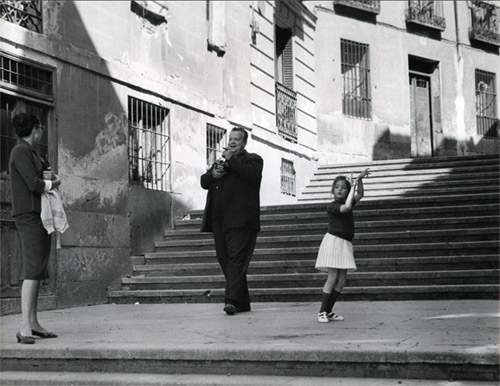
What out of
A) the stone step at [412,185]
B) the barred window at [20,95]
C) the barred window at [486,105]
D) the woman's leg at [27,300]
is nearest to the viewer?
the woman's leg at [27,300]

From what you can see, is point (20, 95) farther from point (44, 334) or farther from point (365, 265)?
point (365, 265)

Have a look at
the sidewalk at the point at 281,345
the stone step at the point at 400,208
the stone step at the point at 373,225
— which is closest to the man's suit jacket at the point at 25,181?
the sidewalk at the point at 281,345

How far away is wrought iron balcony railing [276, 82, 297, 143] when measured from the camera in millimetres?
17266

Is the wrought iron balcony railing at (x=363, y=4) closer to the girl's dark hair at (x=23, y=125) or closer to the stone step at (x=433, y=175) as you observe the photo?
the stone step at (x=433, y=175)

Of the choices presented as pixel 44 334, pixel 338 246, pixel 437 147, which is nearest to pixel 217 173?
pixel 338 246

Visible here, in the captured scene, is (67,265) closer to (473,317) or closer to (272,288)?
(272,288)

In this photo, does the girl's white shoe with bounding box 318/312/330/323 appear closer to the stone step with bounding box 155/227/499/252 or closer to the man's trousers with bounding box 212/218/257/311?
the man's trousers with bounding box 212/218/257/311

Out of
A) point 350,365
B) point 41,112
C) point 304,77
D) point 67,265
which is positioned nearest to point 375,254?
point 67,265

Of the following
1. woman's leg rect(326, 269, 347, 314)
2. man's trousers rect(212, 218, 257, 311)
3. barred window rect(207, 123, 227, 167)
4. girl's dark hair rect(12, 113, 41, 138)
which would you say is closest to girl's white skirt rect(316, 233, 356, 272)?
woman's leg rect(326, 269, 347, 314)

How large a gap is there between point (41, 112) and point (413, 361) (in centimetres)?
660

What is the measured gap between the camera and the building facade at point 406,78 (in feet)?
66.2

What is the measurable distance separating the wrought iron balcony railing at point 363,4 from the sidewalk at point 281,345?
47.6 feet

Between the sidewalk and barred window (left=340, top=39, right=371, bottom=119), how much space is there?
13.6 m

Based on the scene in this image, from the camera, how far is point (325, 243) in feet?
21.6
